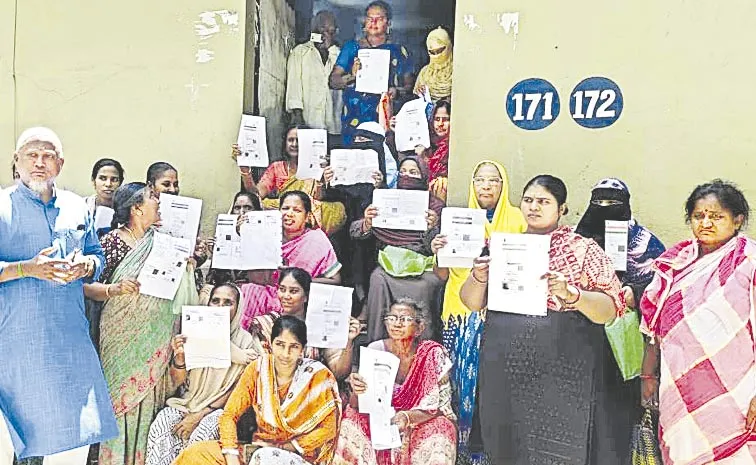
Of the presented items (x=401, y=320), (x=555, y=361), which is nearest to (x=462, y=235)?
(x=401, y=320)

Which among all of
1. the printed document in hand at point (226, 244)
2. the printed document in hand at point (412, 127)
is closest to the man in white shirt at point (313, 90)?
the printed document in hand at point (412, 127)

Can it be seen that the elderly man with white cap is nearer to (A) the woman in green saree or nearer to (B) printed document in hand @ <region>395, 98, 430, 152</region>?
(A) the woman in green saree

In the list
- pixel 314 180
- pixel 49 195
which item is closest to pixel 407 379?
pixel 314 180

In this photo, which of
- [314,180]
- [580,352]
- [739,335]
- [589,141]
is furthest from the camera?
[314,180]

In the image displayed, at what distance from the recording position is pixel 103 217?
436cm

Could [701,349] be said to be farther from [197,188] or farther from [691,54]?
[197,188]

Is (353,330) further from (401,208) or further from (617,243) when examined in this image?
(617,243)

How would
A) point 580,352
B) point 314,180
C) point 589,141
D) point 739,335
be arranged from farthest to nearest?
point 314,180, point 589,141, point 580,352, point 739,335

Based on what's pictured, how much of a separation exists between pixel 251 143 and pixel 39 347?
1.34 meters

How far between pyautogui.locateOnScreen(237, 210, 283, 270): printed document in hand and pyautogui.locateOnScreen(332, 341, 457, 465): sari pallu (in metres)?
0.82

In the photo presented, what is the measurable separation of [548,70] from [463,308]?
1.09m

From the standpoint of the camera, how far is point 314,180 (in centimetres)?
438

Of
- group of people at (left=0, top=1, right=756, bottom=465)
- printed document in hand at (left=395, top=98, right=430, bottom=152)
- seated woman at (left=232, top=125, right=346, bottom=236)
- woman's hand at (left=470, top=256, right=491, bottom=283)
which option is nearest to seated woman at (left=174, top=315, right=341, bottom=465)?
group of people at (left=0, top=1, right=756, bottom=465)

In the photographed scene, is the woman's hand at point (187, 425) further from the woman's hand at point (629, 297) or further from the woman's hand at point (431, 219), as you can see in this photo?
the woman's hand at point (629, 297)
